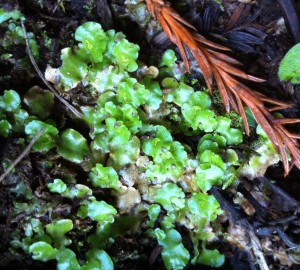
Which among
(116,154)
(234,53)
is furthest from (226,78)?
(116,154)

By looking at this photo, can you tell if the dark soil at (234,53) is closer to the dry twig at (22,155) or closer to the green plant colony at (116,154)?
the green plant colony at (116,154)

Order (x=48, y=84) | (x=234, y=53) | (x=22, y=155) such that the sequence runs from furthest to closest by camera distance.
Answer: (x=234, y=53)
(x=48, y=84)
(x=22, y=155)

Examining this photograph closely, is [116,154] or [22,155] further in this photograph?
[116,154]

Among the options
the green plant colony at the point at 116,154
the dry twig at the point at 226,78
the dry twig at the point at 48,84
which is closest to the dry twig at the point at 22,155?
the green plant colony at the point at 116,154

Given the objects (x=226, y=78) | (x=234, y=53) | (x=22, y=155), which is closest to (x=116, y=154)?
(x=22, y=155)

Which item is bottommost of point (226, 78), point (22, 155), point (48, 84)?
point (22, 155)

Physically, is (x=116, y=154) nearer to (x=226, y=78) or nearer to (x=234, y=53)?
(x=226, y=78)

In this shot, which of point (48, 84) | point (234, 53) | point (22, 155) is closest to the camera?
point (22, 155)

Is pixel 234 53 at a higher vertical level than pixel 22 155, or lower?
higher

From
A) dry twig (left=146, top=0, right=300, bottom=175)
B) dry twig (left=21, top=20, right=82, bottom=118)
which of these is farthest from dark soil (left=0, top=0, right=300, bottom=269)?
dry twig (left=146, top=0, right=300, bottom=175)
